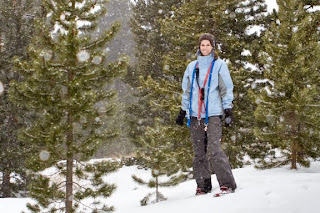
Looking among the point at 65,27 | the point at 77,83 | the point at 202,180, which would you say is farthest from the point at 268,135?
the point at 65,27

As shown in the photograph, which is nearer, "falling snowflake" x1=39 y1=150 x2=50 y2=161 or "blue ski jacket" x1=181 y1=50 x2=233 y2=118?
"blue ski jacket" x1=181 y1=50 x2=233 y2=118

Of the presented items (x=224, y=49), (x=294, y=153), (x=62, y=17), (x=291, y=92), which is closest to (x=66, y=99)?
(x=62, y=17)

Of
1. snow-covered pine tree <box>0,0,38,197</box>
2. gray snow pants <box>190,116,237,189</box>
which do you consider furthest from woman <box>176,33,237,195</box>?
snow-covered pine tree <box>0,0,38,197</box>

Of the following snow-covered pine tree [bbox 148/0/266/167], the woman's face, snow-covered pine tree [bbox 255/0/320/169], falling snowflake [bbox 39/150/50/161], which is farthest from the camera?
snow-covered pine tree [bbox 148/0/266/167]

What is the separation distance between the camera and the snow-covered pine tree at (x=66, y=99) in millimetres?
7250

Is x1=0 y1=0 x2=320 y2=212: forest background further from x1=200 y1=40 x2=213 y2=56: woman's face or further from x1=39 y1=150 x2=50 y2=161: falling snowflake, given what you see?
x1=200 y1=40 x2=213 y2=56: woman's face

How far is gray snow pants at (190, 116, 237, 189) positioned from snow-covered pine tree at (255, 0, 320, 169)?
3268 millimetres

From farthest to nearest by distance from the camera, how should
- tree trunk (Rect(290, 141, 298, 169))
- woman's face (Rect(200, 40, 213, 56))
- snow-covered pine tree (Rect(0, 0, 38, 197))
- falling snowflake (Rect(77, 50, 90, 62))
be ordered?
1. snow-covered pine tree (Rect(0, 0, 38, 197))
2. tree trunk (Rect(290, 141, 298, 169))
3. falling snowflake (Rect(77, 50, 90, 62))
4. woman's face (Rect(200, 40, 213, 56))

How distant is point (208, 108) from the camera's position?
542 centimetres

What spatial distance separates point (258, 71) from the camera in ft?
38.9

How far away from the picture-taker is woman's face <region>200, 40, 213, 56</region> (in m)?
5.53

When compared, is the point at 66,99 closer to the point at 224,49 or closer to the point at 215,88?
the point at 215,88

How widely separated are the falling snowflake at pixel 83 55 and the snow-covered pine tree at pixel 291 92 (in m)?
4.29

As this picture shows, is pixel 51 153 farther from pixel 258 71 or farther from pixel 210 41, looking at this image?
pixel 258 71
